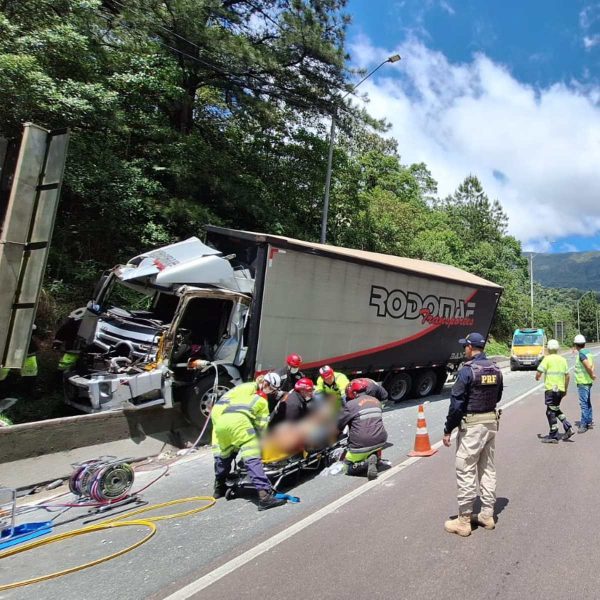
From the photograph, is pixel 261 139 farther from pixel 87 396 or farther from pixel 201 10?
→ pixel 87 396

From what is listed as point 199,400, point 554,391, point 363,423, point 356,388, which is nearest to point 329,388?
point 356,388

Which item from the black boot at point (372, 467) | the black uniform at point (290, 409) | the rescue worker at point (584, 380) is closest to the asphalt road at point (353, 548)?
the black boot at point (372, 467)

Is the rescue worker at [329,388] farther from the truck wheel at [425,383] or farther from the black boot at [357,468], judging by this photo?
the truck wheel at [425,383]

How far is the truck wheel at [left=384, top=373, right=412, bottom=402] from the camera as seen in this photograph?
11.6 meters

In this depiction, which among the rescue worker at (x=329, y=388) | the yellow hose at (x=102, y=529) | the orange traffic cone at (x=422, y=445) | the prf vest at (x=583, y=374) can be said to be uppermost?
the prf vest at (x=583, y=374)

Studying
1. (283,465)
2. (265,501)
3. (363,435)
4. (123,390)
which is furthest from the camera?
(123,390)

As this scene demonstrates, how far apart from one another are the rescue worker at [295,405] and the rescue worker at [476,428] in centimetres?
195

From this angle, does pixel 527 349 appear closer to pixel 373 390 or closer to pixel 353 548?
pixel 373 390

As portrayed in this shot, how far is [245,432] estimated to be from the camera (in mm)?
5062

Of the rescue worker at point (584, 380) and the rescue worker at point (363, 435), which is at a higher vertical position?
the rescue worker at point (584, 380)

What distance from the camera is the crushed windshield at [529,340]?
918 inches

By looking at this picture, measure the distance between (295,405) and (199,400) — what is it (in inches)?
93.8

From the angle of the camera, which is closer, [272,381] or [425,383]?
[272,381]

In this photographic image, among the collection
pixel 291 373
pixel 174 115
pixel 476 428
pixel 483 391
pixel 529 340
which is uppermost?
pixel 174 115
